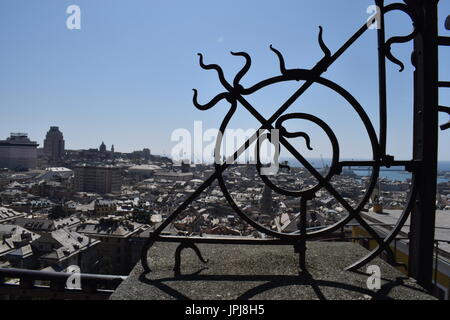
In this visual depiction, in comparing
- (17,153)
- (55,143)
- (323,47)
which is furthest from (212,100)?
(55,143)

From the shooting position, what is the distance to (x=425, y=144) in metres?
2.39

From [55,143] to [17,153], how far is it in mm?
29676

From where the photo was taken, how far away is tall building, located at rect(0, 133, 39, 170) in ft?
345

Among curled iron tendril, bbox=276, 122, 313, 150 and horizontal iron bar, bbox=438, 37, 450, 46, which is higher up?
horizontal iron bar, bbox=438, 37, 450, 46

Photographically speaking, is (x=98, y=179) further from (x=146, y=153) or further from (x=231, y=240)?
(x=146, y=153)

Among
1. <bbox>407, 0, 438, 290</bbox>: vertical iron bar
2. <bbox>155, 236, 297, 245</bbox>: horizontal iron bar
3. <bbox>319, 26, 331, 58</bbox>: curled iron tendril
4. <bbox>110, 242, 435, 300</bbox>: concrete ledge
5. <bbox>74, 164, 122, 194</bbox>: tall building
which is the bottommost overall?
<bbox>74, 164, 122, 194</bbox>: tall building

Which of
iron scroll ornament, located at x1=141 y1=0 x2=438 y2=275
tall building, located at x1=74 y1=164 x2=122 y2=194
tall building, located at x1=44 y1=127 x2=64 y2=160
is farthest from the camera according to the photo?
tall building, located at x1=44 y1=127 x2=64 y2=160

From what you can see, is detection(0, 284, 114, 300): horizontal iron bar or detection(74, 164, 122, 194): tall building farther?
detection(74, 164, 122, 194): tall building

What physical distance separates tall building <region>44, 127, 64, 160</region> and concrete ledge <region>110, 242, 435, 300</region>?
14565 centimetres

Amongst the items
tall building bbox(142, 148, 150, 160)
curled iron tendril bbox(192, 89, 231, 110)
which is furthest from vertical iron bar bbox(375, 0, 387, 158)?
tall building bbox(142, 148, 150, 160)

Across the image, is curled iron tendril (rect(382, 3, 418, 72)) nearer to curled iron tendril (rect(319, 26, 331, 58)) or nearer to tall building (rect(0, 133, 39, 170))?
curled iron tendril (rect(319, 26, 331, 58))

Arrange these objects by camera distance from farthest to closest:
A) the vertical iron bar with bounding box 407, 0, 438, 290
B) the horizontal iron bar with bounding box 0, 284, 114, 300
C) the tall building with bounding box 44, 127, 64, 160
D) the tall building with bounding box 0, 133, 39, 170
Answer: the tall building with bounding box 44, 127, 64, 160
the tall building with bounding box 0, 133, 39, 170
the vertical iron bar with bounding box 407, 0, 438, 290
the horizontal iron bar with bounding box 0, 284, 114, 300

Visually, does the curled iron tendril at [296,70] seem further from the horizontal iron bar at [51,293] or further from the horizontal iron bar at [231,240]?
the horizontal iron bar at [51,293]
